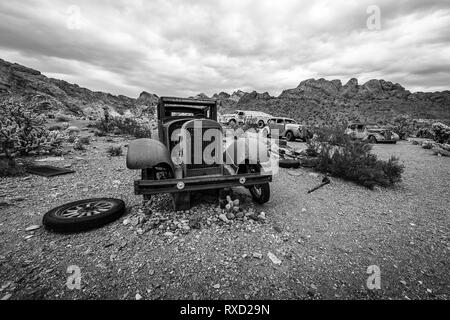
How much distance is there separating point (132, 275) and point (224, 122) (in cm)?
2372

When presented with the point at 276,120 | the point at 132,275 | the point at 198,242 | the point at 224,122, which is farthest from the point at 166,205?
the point at 224,122

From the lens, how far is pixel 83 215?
9.55 ft

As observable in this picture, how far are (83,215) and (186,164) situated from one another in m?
1.71

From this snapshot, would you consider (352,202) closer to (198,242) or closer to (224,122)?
(198,242)

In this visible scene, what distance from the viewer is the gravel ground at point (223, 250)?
1.96 m

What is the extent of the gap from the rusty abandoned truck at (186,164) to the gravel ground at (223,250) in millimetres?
481

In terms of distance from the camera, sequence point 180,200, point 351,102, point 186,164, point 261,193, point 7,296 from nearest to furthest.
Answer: point 7,296
point 180,200
point 186,164
point 261,193
point 351,102

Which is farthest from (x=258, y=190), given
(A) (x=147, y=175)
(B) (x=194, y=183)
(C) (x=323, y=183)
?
(C) (x=323, y=183)

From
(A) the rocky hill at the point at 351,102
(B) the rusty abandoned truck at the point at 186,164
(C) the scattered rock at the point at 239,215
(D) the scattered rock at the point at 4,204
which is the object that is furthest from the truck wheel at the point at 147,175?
(A) the rocky hill at the point at 351,102

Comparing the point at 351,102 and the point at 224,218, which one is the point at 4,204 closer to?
the point at 224,218

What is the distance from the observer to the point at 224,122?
82.0ft

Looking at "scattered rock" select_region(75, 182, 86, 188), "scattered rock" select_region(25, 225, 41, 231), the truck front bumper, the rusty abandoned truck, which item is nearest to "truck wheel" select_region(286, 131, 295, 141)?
the rusty abandoned truck

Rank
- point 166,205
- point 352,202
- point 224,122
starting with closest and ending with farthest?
point 166,205 < point 352,202 < point 224,122
